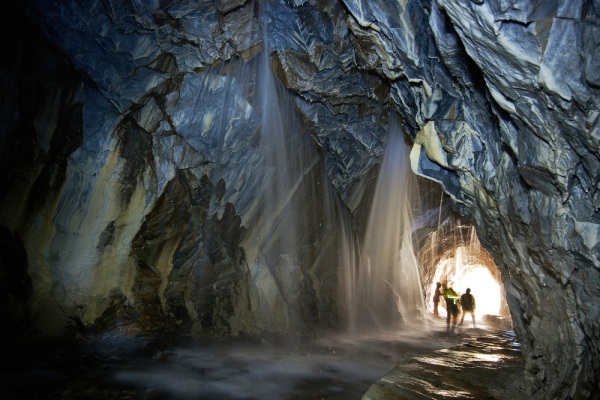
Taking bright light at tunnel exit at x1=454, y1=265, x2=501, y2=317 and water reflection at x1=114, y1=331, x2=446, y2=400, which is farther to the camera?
bright light at tunnel exit at x1=454, y1=265, x2=501, y2=317

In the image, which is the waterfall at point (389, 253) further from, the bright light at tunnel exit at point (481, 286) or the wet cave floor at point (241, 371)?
the bright light at tunnel exit at point (481, 286)

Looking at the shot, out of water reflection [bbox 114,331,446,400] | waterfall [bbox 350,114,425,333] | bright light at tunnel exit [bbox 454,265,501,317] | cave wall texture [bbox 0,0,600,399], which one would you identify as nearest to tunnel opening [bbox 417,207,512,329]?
bright light at tunnel exit [bbox 454,265,501,317]

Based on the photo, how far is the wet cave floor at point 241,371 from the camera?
5387 mm

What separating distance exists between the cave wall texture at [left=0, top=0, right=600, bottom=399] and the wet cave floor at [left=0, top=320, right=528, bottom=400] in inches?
27.3

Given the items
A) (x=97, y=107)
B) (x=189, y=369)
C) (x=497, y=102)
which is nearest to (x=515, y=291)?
(x=497, y=102)

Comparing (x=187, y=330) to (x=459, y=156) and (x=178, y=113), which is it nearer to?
(x=178, y=113)

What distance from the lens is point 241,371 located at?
7.08m

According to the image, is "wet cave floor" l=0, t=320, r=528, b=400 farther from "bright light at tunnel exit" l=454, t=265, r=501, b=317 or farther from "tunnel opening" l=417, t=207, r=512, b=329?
"bright light at tunnel exit" l=454, t=265, r=501, b=317

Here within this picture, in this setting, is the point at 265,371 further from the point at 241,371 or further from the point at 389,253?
the point at 389,253

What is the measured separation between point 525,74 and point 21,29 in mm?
9371

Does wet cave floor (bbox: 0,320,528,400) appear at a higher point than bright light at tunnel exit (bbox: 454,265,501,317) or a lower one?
lower

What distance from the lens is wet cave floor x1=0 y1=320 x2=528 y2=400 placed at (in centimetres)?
539

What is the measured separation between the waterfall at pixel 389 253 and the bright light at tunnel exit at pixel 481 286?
443 inches

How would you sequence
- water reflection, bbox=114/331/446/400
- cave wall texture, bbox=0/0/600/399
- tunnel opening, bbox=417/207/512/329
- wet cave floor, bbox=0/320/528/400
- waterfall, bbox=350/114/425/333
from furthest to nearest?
tunnel opening, bbox=417/207/512/329 < waterfall, bbox=350/114/425/333 < water reflection, bbox=114/331/446/400 < wet cave floor, bbox=0/320/528/400 < cave wall texture, bbox=0/0/600/399
